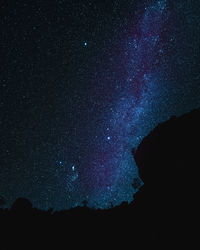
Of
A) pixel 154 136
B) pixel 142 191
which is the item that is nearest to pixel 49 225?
pixel 142 191

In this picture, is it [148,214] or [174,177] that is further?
[148,214]

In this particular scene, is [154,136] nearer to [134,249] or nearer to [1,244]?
[134,249]

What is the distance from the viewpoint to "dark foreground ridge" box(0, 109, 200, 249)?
41.3 ft

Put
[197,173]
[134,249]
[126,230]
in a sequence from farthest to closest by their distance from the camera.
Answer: [126,230], [134,249], [197,173]

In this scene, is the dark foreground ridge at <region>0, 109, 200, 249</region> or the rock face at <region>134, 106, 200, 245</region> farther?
the dark foreground ridge at <region>0, 109, 200, 249</region>

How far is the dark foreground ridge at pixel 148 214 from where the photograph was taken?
41.3 feet

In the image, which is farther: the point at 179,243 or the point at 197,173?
the point at 197,173

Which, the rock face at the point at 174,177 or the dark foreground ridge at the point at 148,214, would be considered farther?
the dark foreground ridge at the point at 148,214

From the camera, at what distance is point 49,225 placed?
16.4 metres

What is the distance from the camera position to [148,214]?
14352mm

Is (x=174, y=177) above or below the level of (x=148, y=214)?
above

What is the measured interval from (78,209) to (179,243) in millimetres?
10019

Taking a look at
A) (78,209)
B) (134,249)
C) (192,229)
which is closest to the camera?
(192,229)

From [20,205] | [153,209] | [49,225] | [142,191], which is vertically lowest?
[153,209]
